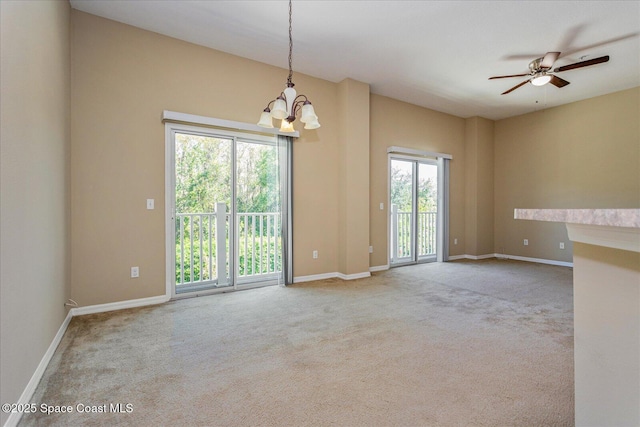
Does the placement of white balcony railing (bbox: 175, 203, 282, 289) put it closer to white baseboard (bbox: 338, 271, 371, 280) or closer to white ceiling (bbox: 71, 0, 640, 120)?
white baseboard (bbox: 338, 271, 371, 280)

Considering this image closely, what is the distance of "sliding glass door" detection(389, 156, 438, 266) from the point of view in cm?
566

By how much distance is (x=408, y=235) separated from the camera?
19.4ft

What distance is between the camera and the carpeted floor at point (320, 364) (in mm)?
1540

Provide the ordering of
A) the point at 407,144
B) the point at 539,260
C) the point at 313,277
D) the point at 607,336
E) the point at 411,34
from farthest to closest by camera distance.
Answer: the point at 539,260 < the point at 407,144 < the point at 313,277 < the point at 411,34 < the point at 607,336

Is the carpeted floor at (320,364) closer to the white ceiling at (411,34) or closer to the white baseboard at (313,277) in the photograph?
the white baseboard at (313,277)

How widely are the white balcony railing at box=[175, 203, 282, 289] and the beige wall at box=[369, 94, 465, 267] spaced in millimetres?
1925

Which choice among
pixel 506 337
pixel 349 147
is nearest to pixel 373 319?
pixel 506 337

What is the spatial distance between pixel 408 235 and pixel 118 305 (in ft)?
15.7

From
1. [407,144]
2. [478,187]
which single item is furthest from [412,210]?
[478,187]

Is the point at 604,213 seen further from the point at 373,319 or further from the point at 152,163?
the point at 152,163

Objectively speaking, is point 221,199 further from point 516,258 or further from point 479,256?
point 516,258

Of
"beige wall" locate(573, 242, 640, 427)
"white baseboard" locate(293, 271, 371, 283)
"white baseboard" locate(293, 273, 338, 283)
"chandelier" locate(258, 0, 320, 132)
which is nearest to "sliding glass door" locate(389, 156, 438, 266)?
Answer: "white baseboard" locate(293, 271, 371, 283)

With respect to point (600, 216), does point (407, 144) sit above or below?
above

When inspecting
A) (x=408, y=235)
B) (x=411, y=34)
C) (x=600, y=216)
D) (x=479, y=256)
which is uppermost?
(x=411, y=34)
